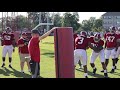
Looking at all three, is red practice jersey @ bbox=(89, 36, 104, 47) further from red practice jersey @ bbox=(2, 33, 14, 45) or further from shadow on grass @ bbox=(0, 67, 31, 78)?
red practice jersey @ bbox=(2, 33, 14, 45)

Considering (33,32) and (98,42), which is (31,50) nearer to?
(33,32)

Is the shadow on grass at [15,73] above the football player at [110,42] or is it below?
below

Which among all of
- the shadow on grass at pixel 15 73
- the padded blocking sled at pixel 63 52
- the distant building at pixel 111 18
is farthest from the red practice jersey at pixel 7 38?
the distant building at pixel 111 18

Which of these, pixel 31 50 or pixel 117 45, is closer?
pixel 31 50

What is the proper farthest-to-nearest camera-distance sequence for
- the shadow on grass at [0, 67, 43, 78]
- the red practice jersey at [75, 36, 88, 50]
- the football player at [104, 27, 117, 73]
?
1. the football player at [104, 27, 117, 73]
2. the shadow on grass at [0, 67, 43, 78]
3. the red practice jersey at [75, 36, 88, 50]


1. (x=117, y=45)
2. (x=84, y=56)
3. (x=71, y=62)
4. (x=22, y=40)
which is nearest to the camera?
(x=71, y=62)

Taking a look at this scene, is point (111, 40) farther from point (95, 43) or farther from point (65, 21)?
point (65, 21)

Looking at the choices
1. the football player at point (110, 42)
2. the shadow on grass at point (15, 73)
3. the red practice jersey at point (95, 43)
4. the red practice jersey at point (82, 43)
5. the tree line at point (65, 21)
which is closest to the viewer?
the red practice jersey at point (82, 43)

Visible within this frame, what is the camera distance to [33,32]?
344 inches

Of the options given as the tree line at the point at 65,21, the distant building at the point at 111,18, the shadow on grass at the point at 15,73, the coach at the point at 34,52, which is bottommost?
the shadow on grass at the point at 15,73

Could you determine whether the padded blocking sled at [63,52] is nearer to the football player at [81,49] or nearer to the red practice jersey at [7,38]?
the football player at [81,49]

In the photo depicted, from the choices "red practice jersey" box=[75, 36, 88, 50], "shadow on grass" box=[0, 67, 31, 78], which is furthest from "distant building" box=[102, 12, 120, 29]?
"red practice jersey" box=[75, 36, 88, 50]
